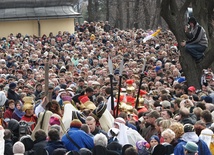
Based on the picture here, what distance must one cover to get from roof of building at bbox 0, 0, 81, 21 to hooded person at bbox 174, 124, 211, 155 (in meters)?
34.2

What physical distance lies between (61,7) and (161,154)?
36.1m

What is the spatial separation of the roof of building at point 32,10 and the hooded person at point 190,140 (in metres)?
34.2

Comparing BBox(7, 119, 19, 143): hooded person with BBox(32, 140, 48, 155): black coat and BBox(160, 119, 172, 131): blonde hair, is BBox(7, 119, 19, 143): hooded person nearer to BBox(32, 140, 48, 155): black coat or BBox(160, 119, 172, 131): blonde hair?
BBox(32, 140, 48, 155): black coat

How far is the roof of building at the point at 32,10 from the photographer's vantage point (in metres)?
47.2

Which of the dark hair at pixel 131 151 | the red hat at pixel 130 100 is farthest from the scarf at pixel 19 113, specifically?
the dark hair at pixel 131 151

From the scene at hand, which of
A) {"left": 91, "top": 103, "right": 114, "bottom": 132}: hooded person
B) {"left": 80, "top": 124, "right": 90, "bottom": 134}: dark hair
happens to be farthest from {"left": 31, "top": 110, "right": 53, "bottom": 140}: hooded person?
{"left": 80, "top": 124, "right": 90, "bottom": 134}: dark hair

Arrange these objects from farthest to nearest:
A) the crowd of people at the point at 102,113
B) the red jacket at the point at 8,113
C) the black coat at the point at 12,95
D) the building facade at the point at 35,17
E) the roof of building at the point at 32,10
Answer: the roof of building at the point at 32,10 → the building facade at the point at 35,17 → the black coat at the point at 12,95 → the red jacket at the point at 8,113 → the crowd of people at the point at 102,113

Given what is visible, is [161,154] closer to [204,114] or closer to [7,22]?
[204,114]

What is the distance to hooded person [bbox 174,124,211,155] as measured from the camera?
1275cm

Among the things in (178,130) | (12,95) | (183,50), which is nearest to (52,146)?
(178,130)

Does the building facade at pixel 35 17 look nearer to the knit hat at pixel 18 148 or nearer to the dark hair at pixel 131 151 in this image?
the knit hat at pixel 18 148

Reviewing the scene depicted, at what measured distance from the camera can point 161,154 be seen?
43.1 feet

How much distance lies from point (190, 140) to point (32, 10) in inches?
1388

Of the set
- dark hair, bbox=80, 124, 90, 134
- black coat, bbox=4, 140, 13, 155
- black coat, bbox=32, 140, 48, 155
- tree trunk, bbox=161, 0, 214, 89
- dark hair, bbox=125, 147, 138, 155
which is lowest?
black coat, bbox=4, 140, 13, 155
